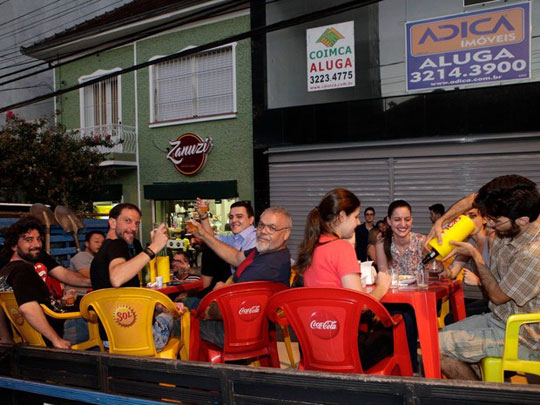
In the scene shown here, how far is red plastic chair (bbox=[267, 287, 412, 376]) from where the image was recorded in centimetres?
301

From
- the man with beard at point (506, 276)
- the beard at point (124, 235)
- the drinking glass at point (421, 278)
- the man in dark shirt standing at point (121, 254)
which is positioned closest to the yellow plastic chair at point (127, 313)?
the man in dark shirt standing at point (121, 254)

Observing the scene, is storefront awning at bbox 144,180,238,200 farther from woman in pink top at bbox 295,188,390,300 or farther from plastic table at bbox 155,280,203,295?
woman in pink top at bbox 295,188,390,300

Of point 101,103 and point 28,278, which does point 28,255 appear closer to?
point 28,278

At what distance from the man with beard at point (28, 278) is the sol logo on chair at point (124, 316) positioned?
1.41 feet

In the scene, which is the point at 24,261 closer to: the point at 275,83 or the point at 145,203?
the point at 275,83

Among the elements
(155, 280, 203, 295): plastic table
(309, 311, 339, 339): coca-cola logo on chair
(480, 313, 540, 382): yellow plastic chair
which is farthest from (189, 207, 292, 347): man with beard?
(480, 313, 540, 382): yellow plastic chair

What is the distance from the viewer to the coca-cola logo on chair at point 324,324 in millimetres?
3059

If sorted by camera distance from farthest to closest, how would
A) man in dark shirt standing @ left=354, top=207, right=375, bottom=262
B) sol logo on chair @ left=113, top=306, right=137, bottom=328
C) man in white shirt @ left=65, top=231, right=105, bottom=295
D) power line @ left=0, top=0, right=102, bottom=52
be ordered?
power line @ left=0, top=0, right=102, bottom=52 → man in dark shirt standing @ left=354, top=207, right=375, bottom=262 → man in white shirt @ left=65, top=231, right=105, bottom=295 → sol logo on chair @ left=113, top=306, right=137, bottom=328

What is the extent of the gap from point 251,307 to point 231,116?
942cm

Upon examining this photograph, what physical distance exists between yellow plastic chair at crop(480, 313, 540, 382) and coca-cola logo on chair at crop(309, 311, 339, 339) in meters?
0.98

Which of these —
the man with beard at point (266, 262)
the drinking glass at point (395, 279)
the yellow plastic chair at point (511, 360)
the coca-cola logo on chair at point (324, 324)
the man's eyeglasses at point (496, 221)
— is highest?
the man's eyeglasses at point (496, 221)

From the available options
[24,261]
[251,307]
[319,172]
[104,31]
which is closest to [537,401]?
[251,307]

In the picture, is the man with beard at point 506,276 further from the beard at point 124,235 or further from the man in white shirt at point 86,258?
the man in white shirt at point 86,258

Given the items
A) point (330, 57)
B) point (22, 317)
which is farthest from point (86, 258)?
point (330, 57)
